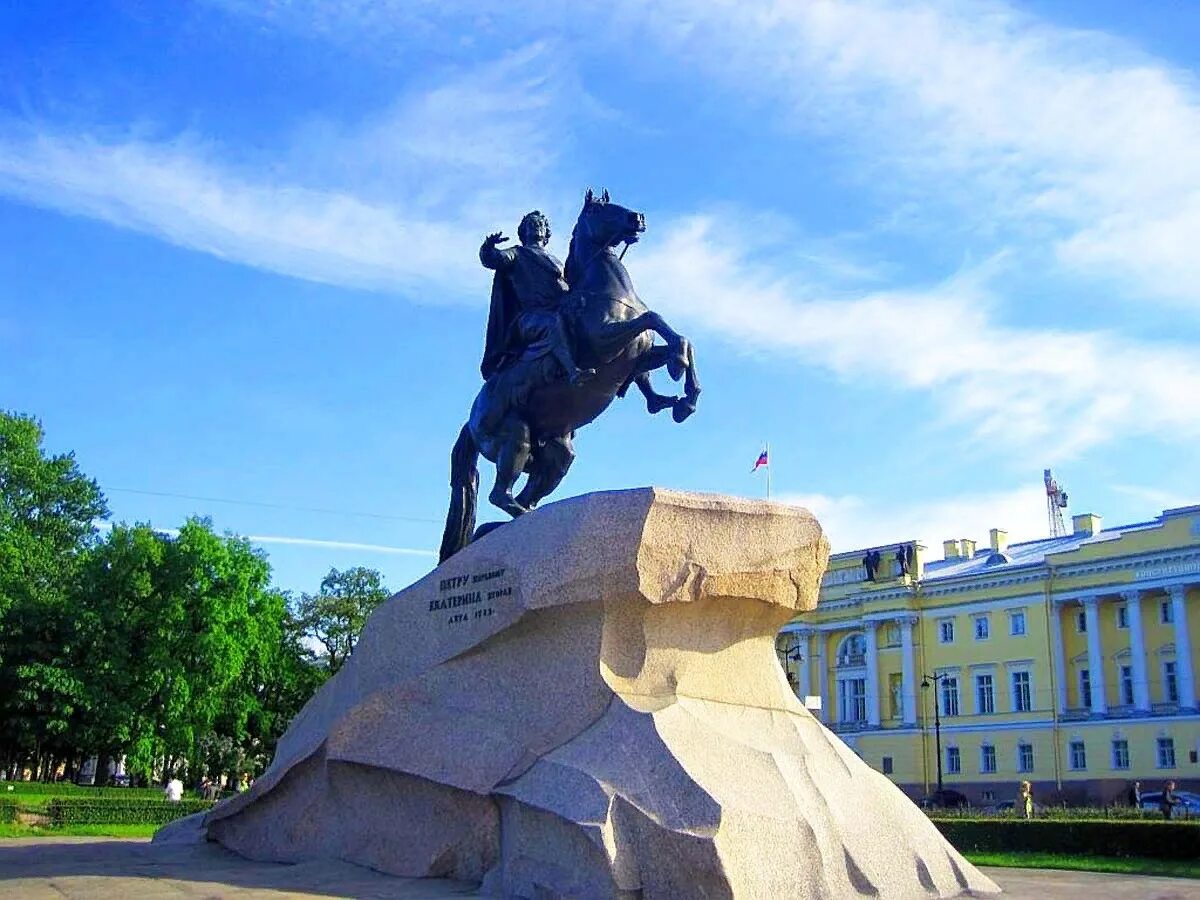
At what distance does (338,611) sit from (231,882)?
162ft

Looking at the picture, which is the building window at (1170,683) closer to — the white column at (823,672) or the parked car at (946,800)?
the parked car at (946,800)

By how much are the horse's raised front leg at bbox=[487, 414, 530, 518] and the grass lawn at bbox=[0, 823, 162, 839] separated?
11.9 m

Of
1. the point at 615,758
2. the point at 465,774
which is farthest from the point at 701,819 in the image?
the point at 465,774

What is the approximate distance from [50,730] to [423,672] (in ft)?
115

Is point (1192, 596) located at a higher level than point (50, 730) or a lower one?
higher

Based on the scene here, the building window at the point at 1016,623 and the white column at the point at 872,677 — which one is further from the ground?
the building window at the point at 1016,623

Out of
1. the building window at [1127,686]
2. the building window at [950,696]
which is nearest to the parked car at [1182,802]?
the building window at [1127,686]

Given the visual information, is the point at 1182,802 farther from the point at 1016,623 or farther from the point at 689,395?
the point at 689,395

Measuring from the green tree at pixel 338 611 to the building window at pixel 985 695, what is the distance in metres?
30.0

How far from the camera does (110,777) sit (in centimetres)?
4819

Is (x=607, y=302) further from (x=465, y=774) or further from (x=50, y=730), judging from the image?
(x=50, y=730)

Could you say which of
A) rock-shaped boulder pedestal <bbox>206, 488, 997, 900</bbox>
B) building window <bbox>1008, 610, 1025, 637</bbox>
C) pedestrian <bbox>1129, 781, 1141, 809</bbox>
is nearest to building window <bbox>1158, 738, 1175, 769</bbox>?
pedestrian <bbox>1129, 781, 1141, 809</bbox>

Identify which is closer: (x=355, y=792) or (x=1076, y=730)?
(x=355, y=792)

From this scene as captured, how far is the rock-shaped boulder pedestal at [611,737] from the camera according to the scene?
7910 mm
